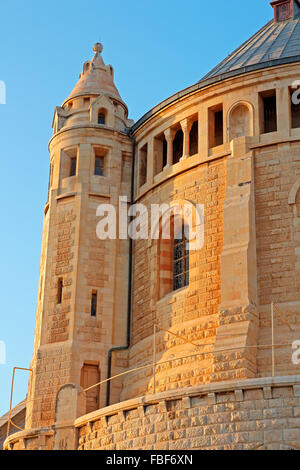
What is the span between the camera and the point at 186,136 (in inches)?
1288

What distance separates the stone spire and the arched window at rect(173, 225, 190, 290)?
23.8 feet

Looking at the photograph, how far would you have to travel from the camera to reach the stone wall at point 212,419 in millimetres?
22984

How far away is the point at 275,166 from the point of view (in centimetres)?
3036

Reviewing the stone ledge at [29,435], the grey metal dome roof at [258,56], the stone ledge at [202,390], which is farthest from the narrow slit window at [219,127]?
the stone ledge at [29,435]

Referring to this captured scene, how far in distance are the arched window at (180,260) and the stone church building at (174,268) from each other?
6 cm

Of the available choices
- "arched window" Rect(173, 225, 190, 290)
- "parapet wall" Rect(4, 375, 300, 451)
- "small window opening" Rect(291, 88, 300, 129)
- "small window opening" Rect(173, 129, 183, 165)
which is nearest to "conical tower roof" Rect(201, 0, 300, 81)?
"small window opening" Rect(291, 88, 300, 129)

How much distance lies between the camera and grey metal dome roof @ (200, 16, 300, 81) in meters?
31.7

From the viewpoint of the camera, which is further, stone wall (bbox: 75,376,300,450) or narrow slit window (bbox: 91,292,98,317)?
narrow slit window (bbox: 91,292,98,317)

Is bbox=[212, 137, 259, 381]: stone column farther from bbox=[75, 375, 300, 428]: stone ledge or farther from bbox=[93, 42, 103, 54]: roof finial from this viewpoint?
bbox=[93, 42, 103, 54]: roof finial

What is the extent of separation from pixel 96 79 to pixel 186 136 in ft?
20.2

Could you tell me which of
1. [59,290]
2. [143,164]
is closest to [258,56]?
[143,164]

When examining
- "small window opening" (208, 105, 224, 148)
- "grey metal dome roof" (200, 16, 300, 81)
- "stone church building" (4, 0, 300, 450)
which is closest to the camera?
"stone church building" (4, 0, 300, 450)

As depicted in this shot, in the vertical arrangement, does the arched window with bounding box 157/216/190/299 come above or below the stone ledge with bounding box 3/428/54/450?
above

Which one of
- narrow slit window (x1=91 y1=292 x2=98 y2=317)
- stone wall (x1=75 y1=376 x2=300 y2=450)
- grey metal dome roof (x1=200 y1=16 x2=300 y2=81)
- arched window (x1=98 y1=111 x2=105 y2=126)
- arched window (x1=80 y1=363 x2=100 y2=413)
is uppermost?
grey metal dome roof (x1=200 y1=16 x2=300 y2=81)
